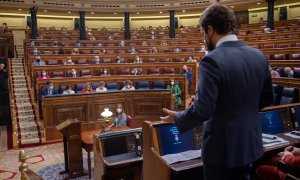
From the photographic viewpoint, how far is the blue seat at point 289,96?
17.4 ft

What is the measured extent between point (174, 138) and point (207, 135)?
84 centimetres

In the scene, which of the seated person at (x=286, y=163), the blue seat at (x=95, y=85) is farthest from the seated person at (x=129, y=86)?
the seated person at (x=286, y=163)

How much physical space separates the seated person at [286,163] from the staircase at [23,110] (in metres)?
5.05

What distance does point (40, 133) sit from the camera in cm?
643

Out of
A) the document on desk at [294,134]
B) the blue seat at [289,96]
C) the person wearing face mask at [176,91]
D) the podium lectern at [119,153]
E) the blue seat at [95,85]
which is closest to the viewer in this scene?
the document on desk at [294,134]

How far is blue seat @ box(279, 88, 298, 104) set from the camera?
5.31 metres

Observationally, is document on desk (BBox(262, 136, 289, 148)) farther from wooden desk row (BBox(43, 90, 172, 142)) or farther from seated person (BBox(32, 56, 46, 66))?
seated person (BBox(32, 56, 46, 66))

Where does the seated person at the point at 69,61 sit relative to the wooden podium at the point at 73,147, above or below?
above

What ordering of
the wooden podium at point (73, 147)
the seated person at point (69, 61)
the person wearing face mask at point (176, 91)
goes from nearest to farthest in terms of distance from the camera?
the wooden podium at point (73, 147) → the person wearing face mask at point (176, 91) → the seated person at point (69, 61)

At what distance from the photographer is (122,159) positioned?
2.71m

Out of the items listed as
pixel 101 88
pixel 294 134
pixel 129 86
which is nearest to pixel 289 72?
pixel 129 86

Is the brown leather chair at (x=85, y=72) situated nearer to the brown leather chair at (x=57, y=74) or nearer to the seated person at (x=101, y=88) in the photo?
the brown leather chair at (x=57, y=74)

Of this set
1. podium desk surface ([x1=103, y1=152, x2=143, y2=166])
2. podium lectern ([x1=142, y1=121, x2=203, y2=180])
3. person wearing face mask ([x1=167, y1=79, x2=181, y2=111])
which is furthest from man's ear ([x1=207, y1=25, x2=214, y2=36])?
person wearing face mask ([x1=167, y1=79, x2=181, y2=111])

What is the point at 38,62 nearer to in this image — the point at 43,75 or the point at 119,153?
the point at 43,75
